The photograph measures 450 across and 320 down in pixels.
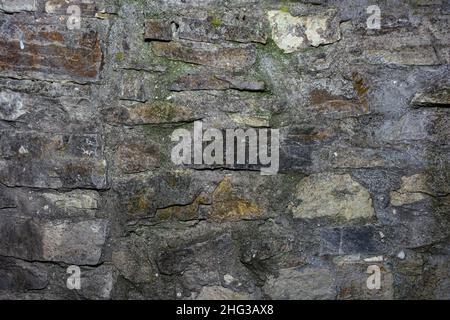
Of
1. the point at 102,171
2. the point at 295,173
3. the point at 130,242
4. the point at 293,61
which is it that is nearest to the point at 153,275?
the point at 130,242

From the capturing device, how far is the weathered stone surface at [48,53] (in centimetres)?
141

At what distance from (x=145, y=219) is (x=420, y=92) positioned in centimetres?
97

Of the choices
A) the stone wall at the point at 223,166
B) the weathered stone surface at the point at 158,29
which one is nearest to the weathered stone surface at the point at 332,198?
the stone wall at the point at 223,166

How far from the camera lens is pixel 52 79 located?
1443mm

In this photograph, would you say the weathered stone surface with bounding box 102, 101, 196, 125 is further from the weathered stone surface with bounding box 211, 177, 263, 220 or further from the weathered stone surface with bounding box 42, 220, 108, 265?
the weathered stone surface with bounding box 42, 220, 108, 265

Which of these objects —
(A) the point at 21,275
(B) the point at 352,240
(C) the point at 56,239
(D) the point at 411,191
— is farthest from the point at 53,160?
(D) the point at 411,191

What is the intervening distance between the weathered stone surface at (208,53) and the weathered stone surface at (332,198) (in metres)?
0.44

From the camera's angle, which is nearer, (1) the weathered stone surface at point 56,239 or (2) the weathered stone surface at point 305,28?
(2) the weathered stone surface at point 305,28

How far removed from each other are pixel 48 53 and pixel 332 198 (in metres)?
1.01

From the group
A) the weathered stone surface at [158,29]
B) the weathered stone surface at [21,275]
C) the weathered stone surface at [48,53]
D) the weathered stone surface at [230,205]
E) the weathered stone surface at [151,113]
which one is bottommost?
the weathered stone surface at [21,275]

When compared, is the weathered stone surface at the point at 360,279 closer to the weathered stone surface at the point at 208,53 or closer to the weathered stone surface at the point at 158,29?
the weathered stone surface at the point at 208,53

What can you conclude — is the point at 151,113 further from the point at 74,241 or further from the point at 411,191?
the point at 411,191

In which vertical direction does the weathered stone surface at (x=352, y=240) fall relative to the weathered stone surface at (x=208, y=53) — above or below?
below

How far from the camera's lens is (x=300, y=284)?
1533mm
